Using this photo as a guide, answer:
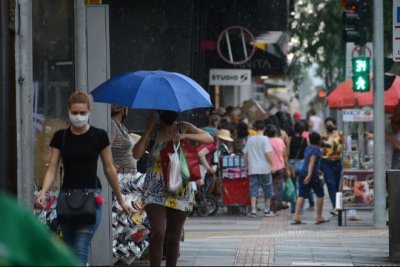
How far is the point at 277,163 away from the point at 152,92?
34.9 ft

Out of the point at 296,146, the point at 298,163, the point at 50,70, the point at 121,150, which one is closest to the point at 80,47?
the point at 50,70

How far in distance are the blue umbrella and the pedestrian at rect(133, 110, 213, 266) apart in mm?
132

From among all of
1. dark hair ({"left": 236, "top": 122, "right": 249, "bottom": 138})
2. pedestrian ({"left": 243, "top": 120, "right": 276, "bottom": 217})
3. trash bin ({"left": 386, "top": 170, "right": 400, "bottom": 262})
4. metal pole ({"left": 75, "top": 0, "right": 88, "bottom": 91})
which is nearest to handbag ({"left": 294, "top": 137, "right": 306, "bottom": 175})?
dark hair ({"left": 236, "top": 122, "right": 249, "bottom": 138})

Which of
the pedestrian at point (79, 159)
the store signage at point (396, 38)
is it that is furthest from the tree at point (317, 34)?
the pedestrian at point (79, 159)

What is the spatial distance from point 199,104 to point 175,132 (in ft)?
1.71

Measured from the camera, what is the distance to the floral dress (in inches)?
379

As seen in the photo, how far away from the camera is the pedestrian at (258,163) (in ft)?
65.3

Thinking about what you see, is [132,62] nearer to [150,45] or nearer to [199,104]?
[150,45]

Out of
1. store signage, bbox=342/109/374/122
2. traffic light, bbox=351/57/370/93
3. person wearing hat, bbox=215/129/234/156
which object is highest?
traffic light, bbox=351/57/370/93

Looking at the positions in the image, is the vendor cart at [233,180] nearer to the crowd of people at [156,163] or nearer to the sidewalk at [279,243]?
the crowd of people at [156,163]

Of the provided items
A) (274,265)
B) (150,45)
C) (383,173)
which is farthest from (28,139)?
(150,45)

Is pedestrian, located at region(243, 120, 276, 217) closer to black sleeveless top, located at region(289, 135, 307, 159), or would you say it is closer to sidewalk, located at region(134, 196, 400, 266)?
sidewalk, located at region(134, 196, 400, 266)

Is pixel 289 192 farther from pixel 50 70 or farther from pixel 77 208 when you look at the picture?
pixel 77 208

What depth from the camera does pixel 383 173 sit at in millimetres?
17094
